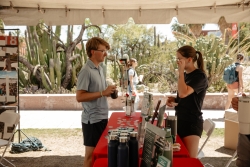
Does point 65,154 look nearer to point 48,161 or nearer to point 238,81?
point 48,161

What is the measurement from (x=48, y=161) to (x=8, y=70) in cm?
153

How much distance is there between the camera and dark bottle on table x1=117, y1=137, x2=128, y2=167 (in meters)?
1.50

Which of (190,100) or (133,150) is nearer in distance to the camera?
(133,150)

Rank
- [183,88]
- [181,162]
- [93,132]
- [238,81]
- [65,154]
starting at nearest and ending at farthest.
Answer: [181,162], [183,88], [93,132], [65,154], [238,81]

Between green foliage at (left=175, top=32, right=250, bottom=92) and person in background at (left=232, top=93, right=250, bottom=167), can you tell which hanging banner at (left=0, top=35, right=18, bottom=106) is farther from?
green foliage at (left=175, top=32, right=250, bottom=92)

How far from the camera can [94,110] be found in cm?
293

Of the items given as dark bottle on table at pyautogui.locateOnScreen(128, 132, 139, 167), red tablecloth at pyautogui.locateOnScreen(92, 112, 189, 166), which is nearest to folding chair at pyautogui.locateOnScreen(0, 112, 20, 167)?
red tablecloth at pyautogui.locateOnScreen(92, 112, 189, 166)

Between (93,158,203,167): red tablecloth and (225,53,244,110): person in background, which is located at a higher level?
(225,53,244,110): person in background

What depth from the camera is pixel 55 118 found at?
312 inches

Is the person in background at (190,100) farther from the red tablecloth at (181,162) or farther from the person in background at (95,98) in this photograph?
the red tablecloth at (181,162)

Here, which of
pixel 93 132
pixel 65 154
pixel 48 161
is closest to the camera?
pixel 93 132

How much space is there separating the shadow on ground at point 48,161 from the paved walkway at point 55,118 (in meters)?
2.26

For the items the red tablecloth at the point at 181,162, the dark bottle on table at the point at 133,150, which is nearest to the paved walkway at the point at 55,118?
the red tablecloth at the point at 181,162

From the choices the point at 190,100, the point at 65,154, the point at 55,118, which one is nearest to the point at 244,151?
the point at 190,100
